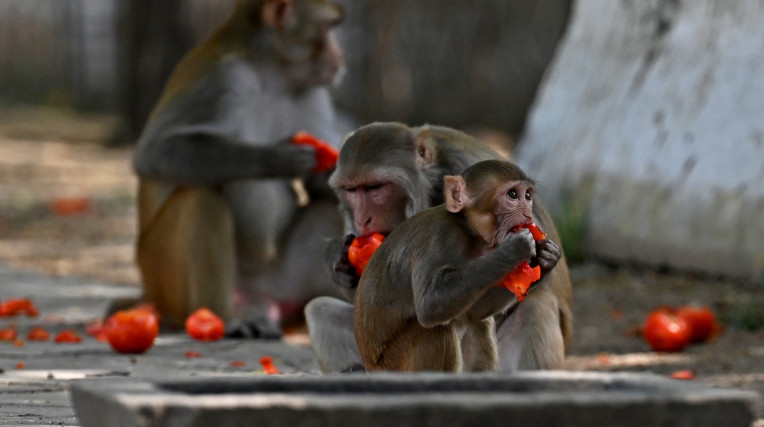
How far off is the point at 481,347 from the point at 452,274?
563 millimetres

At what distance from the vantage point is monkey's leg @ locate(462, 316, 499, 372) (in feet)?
15.0

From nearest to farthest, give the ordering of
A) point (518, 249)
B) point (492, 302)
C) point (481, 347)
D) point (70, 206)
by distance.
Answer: point (518, 249) < point (492, 302) < point (481, 347) < point (70, 206)

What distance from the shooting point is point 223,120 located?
7270mm

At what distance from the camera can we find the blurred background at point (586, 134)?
8.16 m

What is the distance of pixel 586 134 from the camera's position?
32.8 ft

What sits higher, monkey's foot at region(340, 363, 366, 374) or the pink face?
the pink face

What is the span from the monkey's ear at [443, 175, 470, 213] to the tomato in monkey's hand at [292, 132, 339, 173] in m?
2.71

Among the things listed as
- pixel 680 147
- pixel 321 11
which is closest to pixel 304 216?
pixel 321 11

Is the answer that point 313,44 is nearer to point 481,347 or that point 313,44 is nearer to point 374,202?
point 374,202

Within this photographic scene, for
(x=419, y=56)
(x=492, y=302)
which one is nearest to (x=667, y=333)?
(x=492, y=302)

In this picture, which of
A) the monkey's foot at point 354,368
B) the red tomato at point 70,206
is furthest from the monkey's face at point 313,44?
the red tomato at point 70,206

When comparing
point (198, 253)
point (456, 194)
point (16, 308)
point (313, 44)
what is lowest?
point (16, 308)

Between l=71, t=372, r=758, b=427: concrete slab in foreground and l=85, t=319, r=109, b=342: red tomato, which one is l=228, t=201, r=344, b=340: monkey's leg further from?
l=71, t=372, r=758, b=427: concrete slab in foreground

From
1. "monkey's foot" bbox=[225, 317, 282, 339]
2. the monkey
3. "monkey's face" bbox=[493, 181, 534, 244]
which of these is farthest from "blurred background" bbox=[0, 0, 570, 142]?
"monkey's face" bbox=[493, 181, 534, 244]
